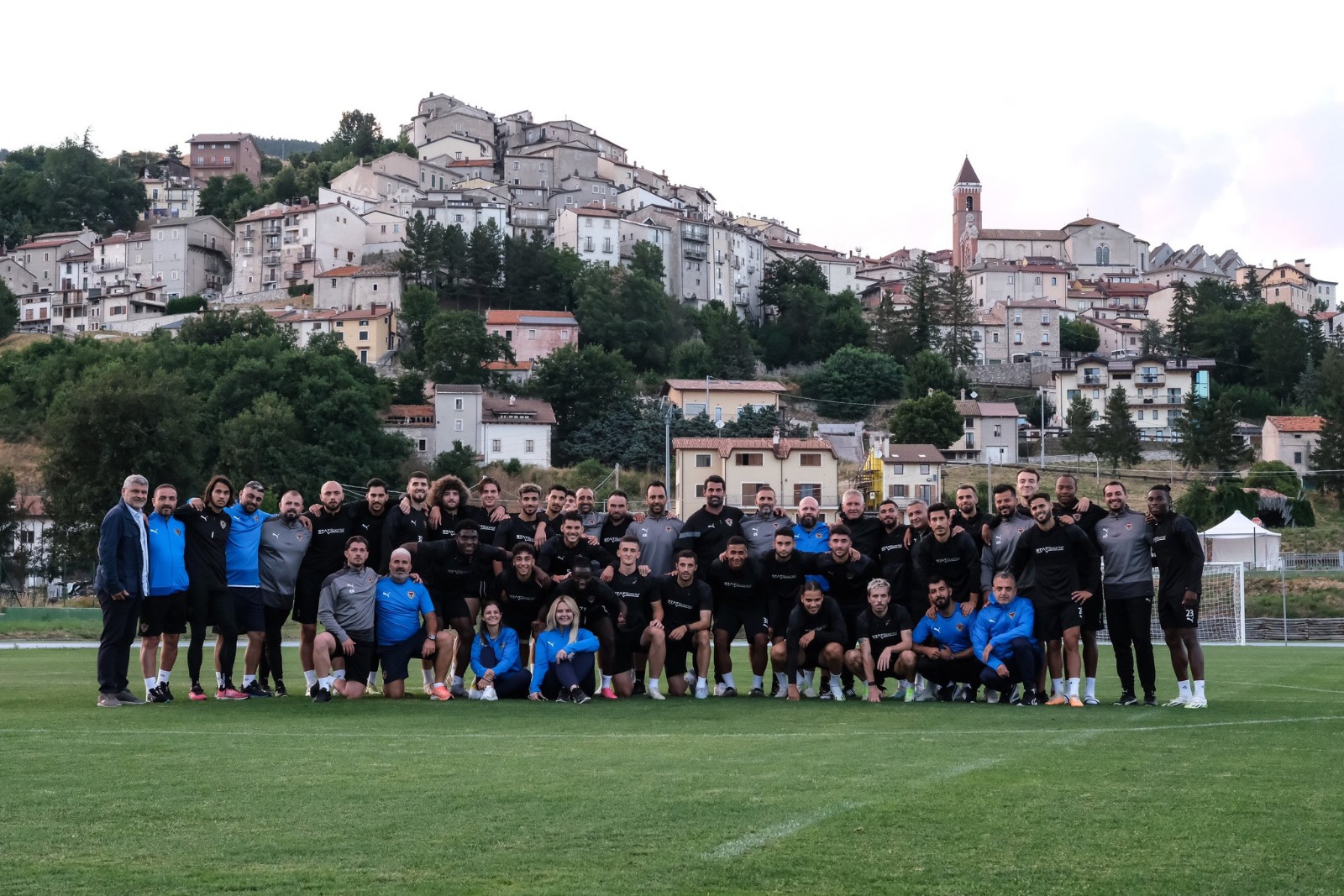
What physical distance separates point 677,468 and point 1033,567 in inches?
2532

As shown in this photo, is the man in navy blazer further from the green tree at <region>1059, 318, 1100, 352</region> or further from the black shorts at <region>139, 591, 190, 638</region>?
the green tree at <region>1059, 318, 1100, 352</region>

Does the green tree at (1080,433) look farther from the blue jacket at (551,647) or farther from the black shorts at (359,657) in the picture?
the black shorts at (359,657)

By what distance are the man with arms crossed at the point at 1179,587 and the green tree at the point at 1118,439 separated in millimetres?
83071

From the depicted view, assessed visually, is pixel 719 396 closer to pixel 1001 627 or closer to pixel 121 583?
pixel 1001 627

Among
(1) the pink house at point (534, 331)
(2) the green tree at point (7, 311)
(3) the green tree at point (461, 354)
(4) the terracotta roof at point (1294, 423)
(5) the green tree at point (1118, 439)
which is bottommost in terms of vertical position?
(5) the green tree at point (1118, 439)

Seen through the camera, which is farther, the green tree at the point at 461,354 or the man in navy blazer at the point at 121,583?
the green tree at the point at 461,354

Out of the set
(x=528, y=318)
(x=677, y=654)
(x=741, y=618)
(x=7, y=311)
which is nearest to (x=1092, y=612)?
(x=741, y=618)

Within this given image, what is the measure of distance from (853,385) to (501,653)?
324ft

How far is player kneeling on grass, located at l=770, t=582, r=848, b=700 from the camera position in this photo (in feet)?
44.9

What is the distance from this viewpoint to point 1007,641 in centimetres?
1322

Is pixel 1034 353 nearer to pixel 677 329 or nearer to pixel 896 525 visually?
pixel 677 329

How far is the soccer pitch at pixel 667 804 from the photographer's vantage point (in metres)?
5.64

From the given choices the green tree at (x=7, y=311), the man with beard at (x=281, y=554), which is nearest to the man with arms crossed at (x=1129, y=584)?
the man with beard at (x=281, y=554)

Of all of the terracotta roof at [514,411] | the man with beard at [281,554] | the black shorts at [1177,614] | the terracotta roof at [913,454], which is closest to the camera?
the black shorts at [1177,614]
